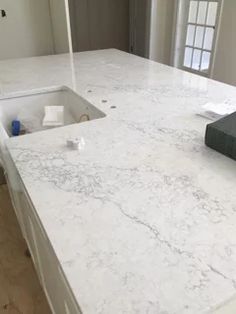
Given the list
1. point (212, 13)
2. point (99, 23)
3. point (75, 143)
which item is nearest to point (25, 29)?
point (99, 23)

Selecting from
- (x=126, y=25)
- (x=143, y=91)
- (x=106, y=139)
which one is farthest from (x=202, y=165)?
(x=126, y=25)

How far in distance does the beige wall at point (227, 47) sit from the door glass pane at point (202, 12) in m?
0.26

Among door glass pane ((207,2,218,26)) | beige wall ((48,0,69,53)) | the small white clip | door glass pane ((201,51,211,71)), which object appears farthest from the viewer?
door glass pane ((201,51,211,71))

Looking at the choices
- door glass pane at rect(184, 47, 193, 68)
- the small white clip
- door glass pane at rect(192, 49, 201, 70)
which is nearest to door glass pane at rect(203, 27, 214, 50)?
door glass pane at rect(192, 49, 201, 70)

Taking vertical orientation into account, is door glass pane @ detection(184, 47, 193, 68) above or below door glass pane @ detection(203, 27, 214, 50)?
below

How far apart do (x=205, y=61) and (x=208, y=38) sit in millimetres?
236

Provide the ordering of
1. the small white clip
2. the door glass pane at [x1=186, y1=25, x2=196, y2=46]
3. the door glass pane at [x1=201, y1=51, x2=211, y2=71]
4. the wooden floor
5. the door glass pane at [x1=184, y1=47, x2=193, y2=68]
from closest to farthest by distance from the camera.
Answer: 1. the small white clip
2. the wooden floor
3. the door glass pane at [x1=201, y1=51, x2=211, y2=71]
4. the door glass pane at [x1=186, y1=25, x2=196, y2=46]
5. the door glass pane at [x1=184, y1=47, x2=193, y2=68]

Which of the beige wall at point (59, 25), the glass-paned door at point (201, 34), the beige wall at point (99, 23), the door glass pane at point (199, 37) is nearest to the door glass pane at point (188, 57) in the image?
the glass-paned door at point (201, 34)

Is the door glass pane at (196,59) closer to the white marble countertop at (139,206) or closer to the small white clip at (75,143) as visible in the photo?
the white marble countertop at (139,206)

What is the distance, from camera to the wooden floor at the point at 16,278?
1303mm

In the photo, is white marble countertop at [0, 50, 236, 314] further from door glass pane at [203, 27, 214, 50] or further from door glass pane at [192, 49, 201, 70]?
door glass pane at [192, 49, 201, 70]

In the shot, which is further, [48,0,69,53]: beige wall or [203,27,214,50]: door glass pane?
[203,27,214,50]: door glass pane

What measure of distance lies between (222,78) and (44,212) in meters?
2.88

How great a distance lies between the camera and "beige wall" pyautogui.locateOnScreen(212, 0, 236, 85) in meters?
2.80
